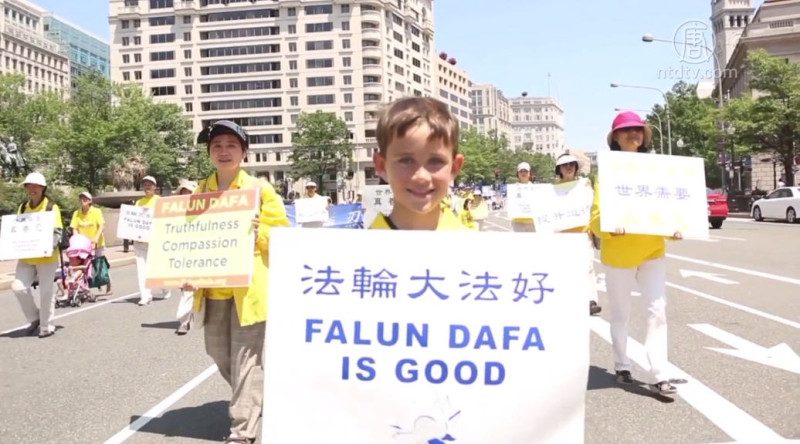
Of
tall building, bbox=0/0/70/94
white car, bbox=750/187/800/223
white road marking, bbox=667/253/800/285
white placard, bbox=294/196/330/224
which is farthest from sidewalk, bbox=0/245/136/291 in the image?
tall building, bbox=0/0/70/94

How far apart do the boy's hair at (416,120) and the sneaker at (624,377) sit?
4.07 meters

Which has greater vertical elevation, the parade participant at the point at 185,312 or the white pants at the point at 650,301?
the white pants at the point at 650,301

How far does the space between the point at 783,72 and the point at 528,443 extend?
43.1 meters

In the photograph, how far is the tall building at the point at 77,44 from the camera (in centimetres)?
15700

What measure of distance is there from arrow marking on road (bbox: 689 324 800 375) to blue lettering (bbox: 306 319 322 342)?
5.21 m

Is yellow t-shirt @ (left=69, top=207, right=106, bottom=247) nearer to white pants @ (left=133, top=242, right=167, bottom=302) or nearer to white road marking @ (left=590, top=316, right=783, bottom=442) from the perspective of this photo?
→ white pants @ (left=133, top=242, right=167, bottom=302)

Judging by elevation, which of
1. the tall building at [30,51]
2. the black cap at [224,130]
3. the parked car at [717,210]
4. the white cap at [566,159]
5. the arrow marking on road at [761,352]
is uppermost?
the tall building at [30,51]

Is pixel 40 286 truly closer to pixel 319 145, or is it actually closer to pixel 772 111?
pixel 772 111

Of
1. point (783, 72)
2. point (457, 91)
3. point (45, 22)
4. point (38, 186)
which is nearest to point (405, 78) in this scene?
point (457, 91)

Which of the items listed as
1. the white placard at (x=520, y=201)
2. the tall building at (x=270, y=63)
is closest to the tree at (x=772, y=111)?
the white placard at (x=520, y=201)

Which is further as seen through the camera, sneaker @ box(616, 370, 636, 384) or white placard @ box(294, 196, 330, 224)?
white placard @ box(294, 196, 330, 224)

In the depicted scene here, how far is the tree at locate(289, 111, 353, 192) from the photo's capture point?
291ft

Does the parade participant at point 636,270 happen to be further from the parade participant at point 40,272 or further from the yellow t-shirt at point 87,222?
the yellow t-shirt at point 87,222

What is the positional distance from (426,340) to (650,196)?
12.2ft
